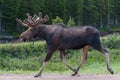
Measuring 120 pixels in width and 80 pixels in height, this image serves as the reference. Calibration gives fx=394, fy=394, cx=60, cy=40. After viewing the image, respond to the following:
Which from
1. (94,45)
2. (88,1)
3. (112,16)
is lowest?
(112,16)

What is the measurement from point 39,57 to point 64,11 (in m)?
39.0

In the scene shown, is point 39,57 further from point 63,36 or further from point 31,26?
point 63,36

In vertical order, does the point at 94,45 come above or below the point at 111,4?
above

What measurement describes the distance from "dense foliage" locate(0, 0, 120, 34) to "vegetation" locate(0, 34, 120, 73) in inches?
1098

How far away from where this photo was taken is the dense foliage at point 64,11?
182ft

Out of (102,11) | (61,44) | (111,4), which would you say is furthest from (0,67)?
(111,4)

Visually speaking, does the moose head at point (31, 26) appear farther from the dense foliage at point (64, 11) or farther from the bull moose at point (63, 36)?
the dense foliage at point (64, 11)

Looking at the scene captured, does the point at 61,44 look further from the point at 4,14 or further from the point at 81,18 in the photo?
the point at 81,18

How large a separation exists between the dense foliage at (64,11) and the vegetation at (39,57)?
2788 centimetres

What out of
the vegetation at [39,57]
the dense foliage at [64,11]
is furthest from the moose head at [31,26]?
the dense foliage at [64,11]

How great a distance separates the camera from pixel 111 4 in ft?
270

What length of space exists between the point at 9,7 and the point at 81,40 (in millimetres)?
43354

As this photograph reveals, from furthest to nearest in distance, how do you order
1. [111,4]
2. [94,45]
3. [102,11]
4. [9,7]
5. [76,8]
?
[111,4] < [102,11] < [76,8] < [9,7] < [94,45]

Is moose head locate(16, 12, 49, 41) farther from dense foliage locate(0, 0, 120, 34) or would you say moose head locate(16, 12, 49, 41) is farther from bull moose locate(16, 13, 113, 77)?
dense foliage locate(0, 0, 120, 34)
